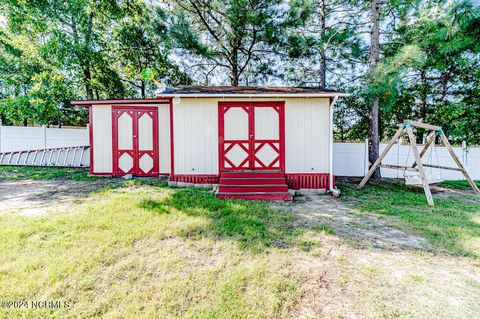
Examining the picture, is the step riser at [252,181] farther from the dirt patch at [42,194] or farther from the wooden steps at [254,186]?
the dirt patch at [42,194]

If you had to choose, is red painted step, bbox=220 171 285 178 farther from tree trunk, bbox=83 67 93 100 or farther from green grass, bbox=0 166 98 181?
tree trunk, bbox=83 67 93 100

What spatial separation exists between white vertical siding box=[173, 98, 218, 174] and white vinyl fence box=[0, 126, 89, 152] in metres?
5.58

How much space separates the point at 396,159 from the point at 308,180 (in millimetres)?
4202

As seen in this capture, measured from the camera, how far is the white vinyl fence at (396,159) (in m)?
7.76

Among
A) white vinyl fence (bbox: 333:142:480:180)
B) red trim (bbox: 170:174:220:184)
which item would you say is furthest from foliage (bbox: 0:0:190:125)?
white vinyl fence (bbox: 333:142:480:180)

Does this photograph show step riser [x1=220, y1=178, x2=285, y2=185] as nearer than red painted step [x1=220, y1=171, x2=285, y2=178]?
Yes

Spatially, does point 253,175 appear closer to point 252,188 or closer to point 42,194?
point 252,188

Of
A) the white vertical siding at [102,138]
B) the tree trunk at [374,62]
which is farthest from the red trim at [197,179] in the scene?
the tree trunk at [374,62]

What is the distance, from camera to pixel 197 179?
593 cm

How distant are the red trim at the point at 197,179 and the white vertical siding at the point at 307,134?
1.93m

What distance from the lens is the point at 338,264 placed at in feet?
8.04

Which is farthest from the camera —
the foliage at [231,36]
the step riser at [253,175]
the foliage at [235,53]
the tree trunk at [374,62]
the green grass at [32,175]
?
the foliage at [231,36]

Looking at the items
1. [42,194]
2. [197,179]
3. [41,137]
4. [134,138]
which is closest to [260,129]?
[197,179]

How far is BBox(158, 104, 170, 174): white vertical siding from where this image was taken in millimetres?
6898
